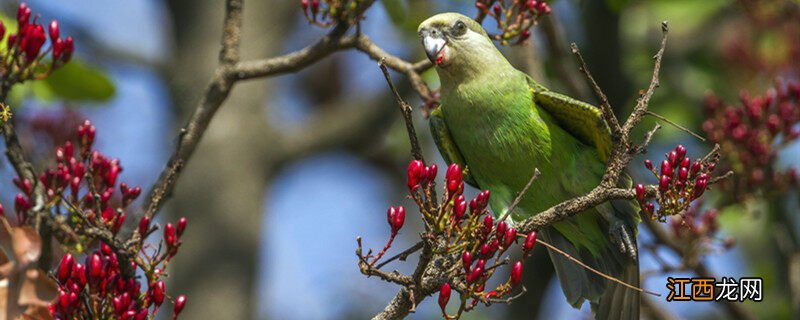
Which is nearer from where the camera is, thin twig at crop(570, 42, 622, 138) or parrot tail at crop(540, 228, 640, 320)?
thin twig at crop(570, 42, 622, 138)

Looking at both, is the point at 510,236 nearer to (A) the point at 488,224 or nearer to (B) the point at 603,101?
(A) the point at 488,224

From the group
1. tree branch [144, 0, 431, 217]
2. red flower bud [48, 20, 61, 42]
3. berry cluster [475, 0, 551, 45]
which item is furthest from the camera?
berry cluster [475, 0, 551, 45]

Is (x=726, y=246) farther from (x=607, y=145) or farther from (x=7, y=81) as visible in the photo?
(x=7, y=81)

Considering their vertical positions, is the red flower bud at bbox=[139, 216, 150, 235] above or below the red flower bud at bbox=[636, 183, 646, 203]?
below

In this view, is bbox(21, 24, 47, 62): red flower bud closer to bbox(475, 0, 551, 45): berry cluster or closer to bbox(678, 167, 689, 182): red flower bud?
bbox(475, 0, 551, 45): berry cluster

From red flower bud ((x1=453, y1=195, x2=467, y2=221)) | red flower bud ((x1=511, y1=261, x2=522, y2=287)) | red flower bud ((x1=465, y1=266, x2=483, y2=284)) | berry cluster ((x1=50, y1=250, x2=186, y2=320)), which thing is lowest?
berry cluster ((x1=50, y1=250, x2=186, y2=320))

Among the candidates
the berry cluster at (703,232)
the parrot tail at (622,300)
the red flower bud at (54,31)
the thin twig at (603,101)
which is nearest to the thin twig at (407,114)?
the thin twig at (603,101)

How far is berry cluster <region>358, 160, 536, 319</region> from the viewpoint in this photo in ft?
10.2

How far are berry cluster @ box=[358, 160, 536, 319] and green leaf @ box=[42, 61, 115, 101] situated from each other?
216cm

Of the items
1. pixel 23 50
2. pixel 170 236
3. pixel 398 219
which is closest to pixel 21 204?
pixel 170 236

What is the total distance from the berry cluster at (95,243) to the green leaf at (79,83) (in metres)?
1.19

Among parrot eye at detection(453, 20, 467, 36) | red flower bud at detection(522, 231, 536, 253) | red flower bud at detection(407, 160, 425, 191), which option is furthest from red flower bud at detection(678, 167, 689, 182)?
parrot eye at detection(453, 20, 467, 36)

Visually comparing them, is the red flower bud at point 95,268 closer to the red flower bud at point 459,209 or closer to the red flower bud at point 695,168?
the red flower bud at point 459,209

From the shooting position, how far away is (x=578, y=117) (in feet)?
15.0
